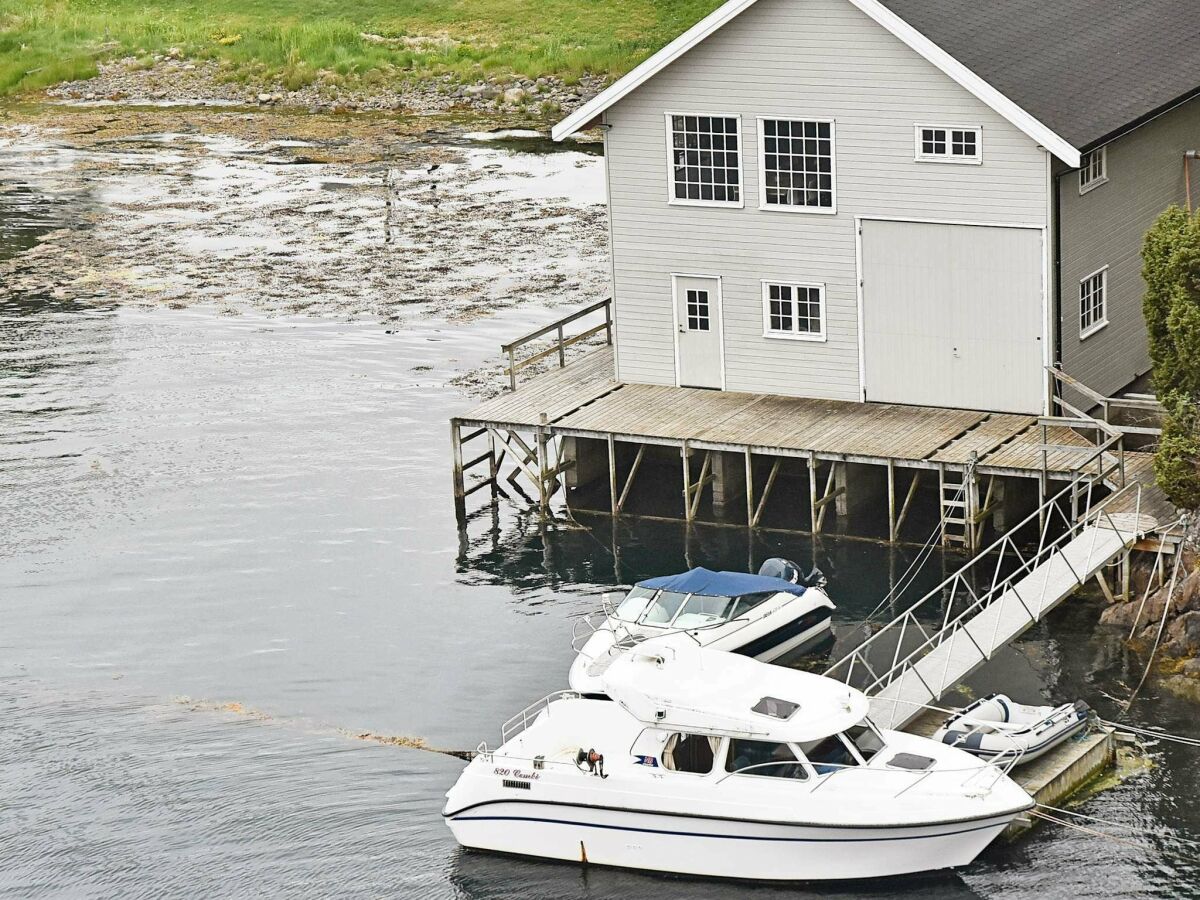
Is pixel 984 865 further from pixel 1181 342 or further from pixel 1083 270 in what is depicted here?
pixel 1083 270

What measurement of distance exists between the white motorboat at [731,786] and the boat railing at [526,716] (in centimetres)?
69

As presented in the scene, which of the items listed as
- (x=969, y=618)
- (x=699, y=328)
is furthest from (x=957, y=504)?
(x=699, y=328)

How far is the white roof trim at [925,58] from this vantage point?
35.0 m

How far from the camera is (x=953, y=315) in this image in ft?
122

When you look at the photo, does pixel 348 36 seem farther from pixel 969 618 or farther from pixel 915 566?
pixel 969 618

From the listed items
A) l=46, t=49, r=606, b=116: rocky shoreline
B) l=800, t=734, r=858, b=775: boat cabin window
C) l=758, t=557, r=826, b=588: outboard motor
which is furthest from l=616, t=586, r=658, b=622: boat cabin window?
l=46, t=49, r=606, b=116: rocky shoreline

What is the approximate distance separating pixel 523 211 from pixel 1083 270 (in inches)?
1271

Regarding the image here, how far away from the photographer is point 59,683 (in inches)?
1304

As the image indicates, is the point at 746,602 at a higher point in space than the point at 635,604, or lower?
lower

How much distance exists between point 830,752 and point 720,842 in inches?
73.5

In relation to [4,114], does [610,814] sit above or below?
below

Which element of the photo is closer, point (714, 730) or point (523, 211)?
point (714, 730)

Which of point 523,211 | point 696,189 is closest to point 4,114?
point 523,211

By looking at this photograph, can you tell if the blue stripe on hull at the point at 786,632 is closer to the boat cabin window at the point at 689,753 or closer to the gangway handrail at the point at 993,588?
the gangway handrail at the point at 993,588
